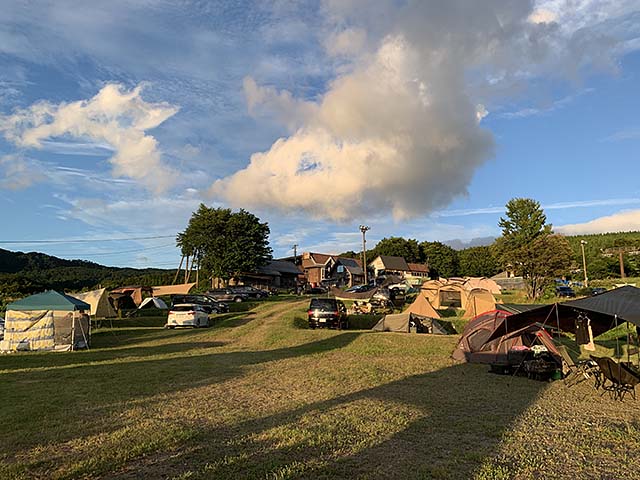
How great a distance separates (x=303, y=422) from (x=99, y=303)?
28953mm

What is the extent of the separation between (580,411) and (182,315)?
73.0ft

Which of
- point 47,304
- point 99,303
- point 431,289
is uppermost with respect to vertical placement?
point 47,304

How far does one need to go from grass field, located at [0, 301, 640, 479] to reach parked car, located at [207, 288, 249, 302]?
2568cm

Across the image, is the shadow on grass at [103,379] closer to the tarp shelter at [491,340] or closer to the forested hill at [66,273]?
the tarp shelter at [491,340]

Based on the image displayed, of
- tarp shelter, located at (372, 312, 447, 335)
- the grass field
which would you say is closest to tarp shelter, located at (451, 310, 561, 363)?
the grass field

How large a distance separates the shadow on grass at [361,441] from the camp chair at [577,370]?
2.88m

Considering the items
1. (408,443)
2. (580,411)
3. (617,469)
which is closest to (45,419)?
(408,443)

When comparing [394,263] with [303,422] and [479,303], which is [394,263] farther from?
[303,422]

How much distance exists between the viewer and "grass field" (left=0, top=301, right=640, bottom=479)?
5562 mm

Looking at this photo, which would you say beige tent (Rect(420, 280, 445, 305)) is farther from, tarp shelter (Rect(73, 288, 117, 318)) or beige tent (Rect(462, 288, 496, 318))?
tarp shelter (Rect(73, 288, 117, 318))

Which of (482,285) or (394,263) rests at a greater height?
(394,263)

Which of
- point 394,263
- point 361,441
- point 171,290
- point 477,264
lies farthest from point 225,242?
point 477,264

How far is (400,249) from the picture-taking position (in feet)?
327

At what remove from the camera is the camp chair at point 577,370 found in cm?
1190
